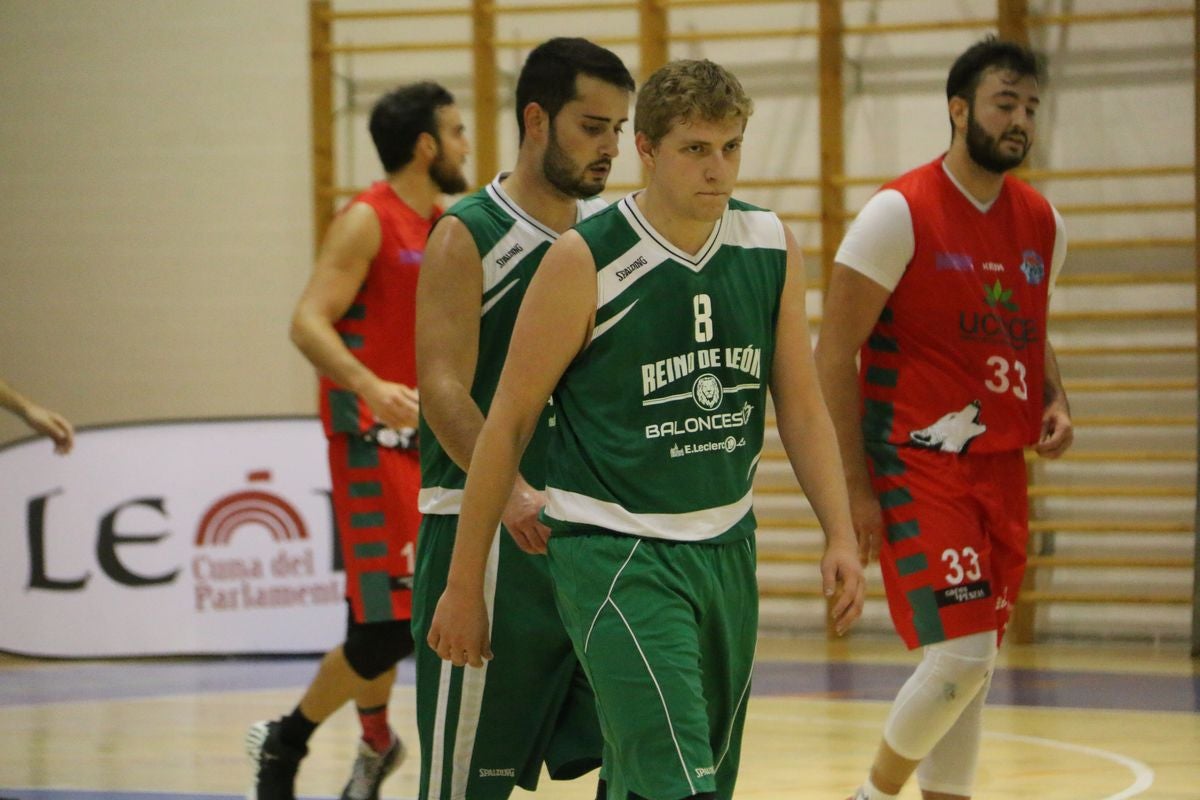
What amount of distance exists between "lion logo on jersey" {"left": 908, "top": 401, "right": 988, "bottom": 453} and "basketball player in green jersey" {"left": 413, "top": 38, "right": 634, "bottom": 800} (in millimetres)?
1077

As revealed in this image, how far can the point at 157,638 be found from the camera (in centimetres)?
851

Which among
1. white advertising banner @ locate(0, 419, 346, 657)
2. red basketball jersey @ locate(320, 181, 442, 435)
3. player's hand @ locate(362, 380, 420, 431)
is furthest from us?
white advertising banner @ locate(0, 419, 346, 657)

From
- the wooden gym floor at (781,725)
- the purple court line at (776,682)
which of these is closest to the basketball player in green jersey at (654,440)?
the wooden gym floor at (781,725)

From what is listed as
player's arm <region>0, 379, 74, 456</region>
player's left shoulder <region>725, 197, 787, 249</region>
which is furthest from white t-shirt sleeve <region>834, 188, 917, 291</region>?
player's arm <region>0, 379, 74, 456</region>

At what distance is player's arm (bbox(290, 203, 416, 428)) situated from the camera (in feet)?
14.6

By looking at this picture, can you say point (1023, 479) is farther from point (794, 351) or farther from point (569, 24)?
point (569, 24)

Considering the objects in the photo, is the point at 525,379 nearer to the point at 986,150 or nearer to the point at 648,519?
the point at 648,519

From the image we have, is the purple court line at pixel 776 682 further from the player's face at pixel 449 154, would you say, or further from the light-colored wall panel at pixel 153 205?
the player's face at pixel 449 154

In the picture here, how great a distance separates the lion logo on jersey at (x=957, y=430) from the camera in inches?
155

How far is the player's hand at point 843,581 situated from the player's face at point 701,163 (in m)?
0.57

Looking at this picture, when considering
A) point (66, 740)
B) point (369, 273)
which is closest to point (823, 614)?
point (66, 740)

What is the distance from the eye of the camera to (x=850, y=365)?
395cm

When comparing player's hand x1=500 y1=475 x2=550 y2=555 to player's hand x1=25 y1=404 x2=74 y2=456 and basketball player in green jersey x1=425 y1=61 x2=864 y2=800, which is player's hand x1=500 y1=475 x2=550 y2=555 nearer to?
basketball player in green jersey x1=425 y1=61 x2=864 y2=800

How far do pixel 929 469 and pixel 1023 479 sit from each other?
25 cm
